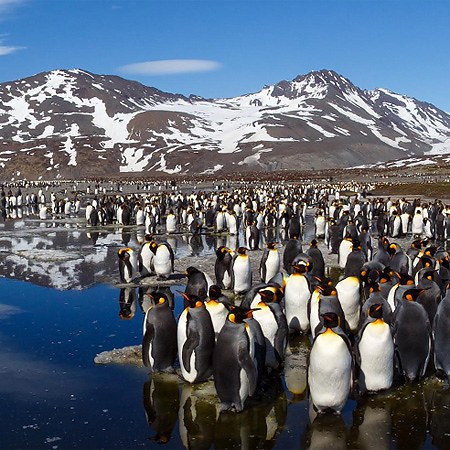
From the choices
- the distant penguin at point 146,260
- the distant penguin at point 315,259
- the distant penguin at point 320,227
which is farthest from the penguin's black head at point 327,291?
the distant penguin at point 320,227

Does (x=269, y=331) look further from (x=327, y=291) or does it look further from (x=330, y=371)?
(x=330, y=371)

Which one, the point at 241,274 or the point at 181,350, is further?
the point at 241,274

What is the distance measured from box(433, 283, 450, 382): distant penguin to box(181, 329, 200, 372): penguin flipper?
282 centimetres

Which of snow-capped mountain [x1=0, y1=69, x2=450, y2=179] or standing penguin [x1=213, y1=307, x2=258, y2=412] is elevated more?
snow-capped mountain [x1=0, y1=69, x2=450, y2=179]

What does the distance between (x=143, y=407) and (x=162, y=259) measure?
643cm

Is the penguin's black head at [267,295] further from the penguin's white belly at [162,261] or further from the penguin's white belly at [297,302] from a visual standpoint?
the penguin's white belly at [162,261]

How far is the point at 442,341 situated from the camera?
6.74m

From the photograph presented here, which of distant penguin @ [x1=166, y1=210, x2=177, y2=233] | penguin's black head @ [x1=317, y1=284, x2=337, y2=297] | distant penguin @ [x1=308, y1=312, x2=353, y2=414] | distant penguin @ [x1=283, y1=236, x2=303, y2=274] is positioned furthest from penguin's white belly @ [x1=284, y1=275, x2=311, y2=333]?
distant penguin @ [x1=166, y1=210, x2=177, y2=233]

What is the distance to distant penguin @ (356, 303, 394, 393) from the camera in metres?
6.23

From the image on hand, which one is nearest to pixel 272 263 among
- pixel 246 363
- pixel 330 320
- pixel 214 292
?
A: pixel 214 292

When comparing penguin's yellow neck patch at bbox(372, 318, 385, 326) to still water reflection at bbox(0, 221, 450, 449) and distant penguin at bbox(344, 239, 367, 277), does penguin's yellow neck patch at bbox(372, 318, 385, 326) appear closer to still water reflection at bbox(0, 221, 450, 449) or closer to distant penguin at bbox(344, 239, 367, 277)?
still water reflection at bbox(0, 221, 450, 449)

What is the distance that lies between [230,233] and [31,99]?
17335 centimetres

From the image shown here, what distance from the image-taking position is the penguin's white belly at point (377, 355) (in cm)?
622

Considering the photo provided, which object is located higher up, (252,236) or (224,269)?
(252,236)
